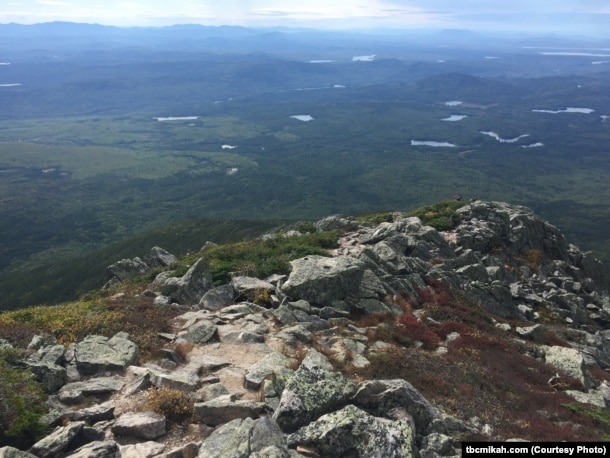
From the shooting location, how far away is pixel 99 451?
10734 mm

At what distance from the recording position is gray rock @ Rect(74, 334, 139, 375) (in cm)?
1556

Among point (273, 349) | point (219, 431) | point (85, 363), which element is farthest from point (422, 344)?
point (85, 363)

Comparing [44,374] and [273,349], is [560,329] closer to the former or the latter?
[273,349]

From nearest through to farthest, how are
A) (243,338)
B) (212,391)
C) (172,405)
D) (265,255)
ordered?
(172,405) < (212,391) < (243,338) < (265,255)

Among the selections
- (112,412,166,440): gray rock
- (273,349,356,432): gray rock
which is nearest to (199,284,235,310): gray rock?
(112,412,166,440): gray rock

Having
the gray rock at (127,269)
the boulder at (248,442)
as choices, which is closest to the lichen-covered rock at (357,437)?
the boulder at (248,442)

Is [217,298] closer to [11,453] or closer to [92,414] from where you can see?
[92,414]

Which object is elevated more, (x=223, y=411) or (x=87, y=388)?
(x=223, y=411)

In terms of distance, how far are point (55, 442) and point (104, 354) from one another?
5563 millimetres

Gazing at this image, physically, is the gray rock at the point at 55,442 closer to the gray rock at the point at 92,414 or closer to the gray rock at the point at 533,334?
the gray rock at the point at 92,414

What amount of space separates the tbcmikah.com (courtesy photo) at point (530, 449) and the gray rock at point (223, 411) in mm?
5945

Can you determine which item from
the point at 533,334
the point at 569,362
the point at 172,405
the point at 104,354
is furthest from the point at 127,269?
the point at 569,362

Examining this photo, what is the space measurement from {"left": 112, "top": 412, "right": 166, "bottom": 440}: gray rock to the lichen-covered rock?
148 inches

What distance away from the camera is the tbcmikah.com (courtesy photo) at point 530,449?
38.5 feet
